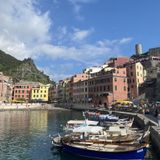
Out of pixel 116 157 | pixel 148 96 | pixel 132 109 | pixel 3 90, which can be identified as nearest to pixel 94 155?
pixel 116 157

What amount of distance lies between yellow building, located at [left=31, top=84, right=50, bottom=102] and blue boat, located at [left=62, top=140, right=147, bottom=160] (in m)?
152

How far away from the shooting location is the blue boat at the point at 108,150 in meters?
28.6

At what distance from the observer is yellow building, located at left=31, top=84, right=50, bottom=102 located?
185 metres

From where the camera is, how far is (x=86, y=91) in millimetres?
133250

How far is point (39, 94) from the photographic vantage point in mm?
187750

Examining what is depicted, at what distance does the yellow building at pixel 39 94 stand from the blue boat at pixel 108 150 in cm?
15189

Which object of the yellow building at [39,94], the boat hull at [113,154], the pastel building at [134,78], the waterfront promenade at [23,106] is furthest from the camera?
the yellow building at [39,94]

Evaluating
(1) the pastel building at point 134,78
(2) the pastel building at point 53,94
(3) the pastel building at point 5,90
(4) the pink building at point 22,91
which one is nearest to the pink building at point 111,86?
(1) the pastel building at point 134,78

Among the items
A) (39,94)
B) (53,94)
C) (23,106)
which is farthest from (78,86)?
(39,94)

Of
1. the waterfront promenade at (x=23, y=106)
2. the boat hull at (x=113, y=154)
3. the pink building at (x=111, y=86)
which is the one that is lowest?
the boat hull at (x=113, y=154)

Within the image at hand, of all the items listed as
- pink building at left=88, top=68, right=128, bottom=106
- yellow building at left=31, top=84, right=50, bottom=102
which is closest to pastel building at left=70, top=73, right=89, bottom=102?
pink building at left=88, top=68, right=128, bottom=106

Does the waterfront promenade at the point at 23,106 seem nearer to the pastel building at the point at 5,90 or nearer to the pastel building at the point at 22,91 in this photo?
the pastel building at the point at 5,90

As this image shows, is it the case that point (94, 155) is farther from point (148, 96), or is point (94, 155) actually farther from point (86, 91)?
point (86, 91)

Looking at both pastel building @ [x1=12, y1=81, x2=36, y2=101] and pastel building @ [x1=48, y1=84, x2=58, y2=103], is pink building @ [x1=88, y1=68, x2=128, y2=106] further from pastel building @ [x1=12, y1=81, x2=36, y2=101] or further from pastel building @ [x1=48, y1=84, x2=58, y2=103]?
pastel building @ [x1=12, y1=81, x2=36, y2=101]
